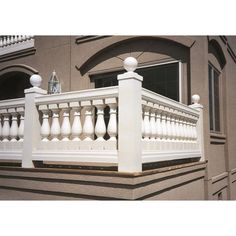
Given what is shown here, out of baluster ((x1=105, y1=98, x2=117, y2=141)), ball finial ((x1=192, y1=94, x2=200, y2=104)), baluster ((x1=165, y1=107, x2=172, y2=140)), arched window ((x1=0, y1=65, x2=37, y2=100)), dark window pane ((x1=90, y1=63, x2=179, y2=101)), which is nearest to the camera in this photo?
baluster ((x1=105, y1=98, x2=117, y2=141))

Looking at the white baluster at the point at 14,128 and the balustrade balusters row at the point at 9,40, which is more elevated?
the balustrade balusters row at the point at 9,40

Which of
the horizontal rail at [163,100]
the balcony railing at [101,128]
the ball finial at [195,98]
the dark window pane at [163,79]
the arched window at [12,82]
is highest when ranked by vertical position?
the arched window at [12,82]

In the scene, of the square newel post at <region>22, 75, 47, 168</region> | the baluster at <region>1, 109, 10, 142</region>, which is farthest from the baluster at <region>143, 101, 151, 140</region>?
the baluster at <region>1, 109, 10, 142</region>

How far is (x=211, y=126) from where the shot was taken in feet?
12.3

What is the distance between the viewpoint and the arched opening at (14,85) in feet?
17.1

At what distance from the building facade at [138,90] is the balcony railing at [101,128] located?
4 cm

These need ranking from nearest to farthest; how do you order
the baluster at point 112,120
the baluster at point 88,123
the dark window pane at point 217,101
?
the baluster at point 112,120
the baluster at point 88,123
the dark window pane at point 217,101

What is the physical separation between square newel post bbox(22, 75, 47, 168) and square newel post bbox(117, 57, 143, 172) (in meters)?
0.86

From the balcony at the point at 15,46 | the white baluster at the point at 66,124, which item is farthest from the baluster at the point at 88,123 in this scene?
the balcony at the point at 15,46

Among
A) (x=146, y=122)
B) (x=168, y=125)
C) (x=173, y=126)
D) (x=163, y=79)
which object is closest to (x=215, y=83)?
(x=163, y=79)

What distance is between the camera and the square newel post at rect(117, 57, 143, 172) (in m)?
1.85

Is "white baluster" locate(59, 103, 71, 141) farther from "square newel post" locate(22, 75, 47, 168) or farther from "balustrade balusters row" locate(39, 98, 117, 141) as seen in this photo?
"square newel post" locate(22, 75, 47, 168)

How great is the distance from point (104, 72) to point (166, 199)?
8.22 ft

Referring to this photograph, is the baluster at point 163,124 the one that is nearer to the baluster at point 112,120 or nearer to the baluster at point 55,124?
the baluster at point 112,120
